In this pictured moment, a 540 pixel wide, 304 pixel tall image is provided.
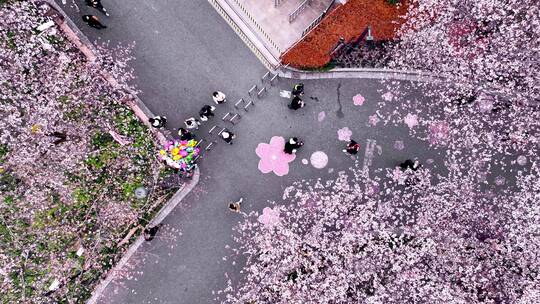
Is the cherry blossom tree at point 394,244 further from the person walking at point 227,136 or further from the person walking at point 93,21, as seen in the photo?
the person walking at point 93,21

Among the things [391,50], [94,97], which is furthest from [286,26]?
[94,97]

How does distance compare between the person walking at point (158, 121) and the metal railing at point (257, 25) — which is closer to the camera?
the person walking at point (158, 121)

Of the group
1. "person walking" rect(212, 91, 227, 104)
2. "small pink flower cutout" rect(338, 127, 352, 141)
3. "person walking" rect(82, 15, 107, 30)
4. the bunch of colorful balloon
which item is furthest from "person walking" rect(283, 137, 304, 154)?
"person walking" rect(82, 15, 107, 30)

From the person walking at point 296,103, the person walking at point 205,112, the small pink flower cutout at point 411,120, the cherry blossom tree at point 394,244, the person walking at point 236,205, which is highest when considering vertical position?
the person walking at point 205,112

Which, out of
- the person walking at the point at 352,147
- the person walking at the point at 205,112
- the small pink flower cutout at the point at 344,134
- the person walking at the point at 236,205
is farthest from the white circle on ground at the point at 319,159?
the person walking at the point at 205,112

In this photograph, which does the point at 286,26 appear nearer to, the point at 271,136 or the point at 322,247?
the point at 271,136

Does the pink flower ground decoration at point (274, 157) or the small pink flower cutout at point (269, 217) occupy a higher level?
the pink flower ground decoration at point (274, 157)
